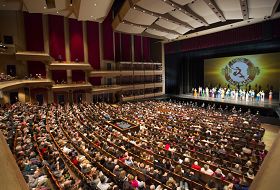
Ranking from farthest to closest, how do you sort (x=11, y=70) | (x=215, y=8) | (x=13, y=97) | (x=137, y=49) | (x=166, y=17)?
(x=137, y=49) < (x=11, y=70) < (x=13, y=97) < (x=166, y=17) < (x=215, y=8)

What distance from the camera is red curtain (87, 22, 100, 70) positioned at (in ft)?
73.6

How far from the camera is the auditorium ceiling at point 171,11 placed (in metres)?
13.1

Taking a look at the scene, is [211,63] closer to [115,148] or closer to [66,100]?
[66,100]

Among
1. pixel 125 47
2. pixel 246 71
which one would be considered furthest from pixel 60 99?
pixel 246 71

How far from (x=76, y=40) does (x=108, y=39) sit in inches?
166

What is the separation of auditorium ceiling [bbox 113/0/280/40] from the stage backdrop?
204 inches

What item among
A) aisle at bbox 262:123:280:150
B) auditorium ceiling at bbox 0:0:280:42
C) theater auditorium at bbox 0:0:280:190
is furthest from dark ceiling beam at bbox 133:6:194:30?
aisle at bbox 262:123:280:150

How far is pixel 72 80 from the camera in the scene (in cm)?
2138

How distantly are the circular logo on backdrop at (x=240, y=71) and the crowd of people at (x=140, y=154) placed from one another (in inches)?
429

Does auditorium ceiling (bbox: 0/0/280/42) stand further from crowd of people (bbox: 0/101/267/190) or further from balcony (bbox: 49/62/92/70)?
crowd of people (bbox: 0/101/267/190)

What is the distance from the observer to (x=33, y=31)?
60.6 feet

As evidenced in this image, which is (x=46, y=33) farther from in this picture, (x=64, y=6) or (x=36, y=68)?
(x=64, y=6)

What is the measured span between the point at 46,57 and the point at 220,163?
1694 centimetres

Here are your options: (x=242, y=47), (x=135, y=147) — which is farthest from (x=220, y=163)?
(x=242, y=47)
